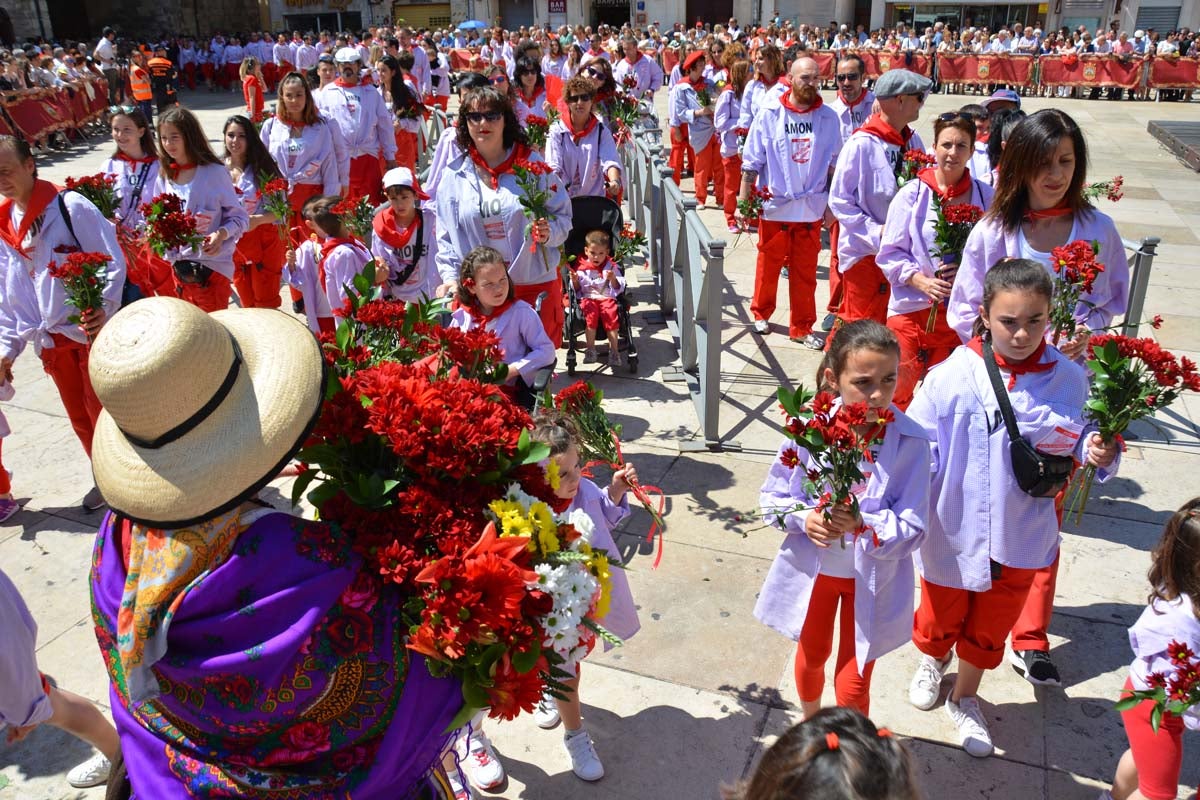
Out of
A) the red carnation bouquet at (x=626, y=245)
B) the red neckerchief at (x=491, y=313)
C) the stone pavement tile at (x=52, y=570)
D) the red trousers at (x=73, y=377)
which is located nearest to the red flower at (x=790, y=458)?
the red neckerchief at (x=491, y=313)

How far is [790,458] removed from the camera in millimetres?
3062

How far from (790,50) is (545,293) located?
2446cm

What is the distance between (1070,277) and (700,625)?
2216 millimetres

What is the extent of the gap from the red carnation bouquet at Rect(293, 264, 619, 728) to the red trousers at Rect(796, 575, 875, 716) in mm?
1307

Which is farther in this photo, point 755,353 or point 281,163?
point 281,163

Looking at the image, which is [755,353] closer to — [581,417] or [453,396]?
[581,417]

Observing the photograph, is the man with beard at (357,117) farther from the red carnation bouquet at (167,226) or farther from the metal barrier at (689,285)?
the red carnation bouquet at (167,226)

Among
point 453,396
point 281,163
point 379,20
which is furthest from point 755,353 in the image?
point 379,20

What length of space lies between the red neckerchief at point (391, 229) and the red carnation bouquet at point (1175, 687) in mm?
4980

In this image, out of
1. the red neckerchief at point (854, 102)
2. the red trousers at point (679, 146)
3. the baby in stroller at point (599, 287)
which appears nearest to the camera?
the baby in stroller at point (599, 287)

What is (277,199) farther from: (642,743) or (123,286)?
(642,743)

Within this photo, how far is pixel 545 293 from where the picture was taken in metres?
6.00

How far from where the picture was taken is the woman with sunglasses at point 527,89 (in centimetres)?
1024

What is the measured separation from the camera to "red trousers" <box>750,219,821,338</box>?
7.51 meters
